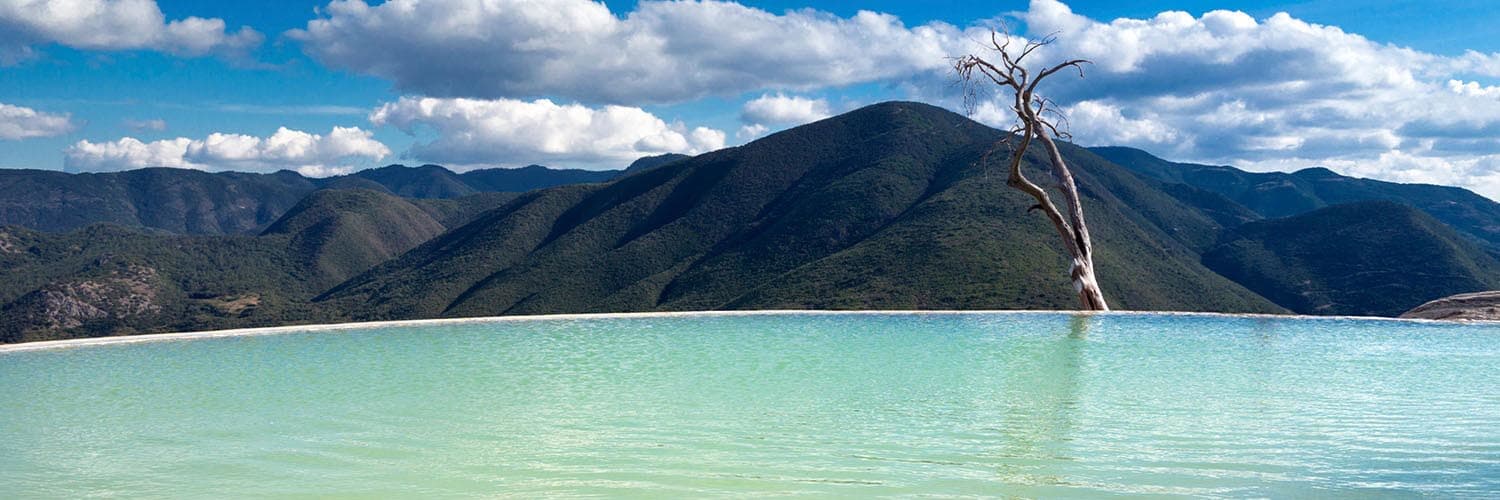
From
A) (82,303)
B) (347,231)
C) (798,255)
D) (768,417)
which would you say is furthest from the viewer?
(347,231)

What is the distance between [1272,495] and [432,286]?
96.5 meters

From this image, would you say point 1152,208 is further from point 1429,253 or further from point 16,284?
point 16,284

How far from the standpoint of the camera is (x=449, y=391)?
41.7 feet

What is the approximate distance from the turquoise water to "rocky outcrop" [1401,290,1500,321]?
290 centimetres

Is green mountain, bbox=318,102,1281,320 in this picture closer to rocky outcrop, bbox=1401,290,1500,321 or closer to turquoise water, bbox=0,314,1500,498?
rocky outcrop, bbox=1401,290,1500,321

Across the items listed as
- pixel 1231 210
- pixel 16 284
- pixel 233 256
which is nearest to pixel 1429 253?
pixel 1231 210

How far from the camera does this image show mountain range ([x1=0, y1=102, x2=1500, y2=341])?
67.8 m

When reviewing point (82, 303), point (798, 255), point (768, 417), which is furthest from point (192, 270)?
point (768, 417)

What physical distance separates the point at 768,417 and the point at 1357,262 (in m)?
97.5

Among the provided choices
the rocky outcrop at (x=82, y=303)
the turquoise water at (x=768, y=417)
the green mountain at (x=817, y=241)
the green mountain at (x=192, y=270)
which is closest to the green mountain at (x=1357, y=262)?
the green mountain at (x=817, y=241)

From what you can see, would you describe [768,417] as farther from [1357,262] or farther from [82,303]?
[82,303]

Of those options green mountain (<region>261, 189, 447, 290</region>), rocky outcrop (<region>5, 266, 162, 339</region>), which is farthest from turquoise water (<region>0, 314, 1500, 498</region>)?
green mountain (<region>261, 189, 447, 290</region>)

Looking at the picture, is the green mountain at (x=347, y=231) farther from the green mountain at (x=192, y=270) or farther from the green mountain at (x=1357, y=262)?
→ the green mountain at (x=1357, y=262)

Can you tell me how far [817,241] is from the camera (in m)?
83.4
